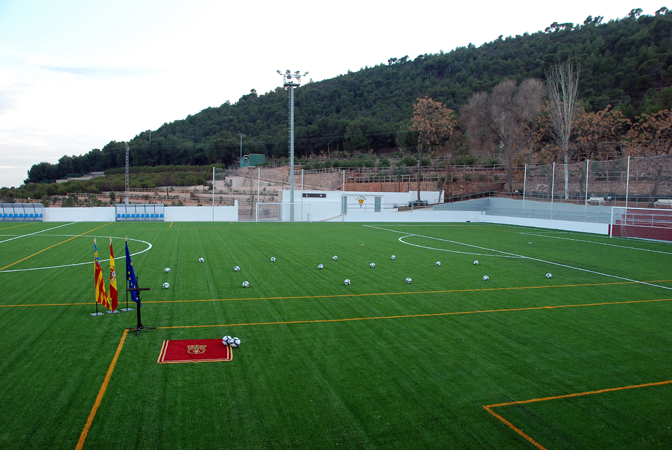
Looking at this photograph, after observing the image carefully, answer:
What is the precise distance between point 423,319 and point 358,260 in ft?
22.2

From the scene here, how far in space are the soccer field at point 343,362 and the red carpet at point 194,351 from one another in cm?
16

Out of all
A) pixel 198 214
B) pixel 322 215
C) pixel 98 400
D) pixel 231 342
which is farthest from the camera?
pixel 322 215

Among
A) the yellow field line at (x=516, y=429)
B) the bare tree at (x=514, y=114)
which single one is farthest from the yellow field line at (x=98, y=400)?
the bare tree at (x=514, y=114)

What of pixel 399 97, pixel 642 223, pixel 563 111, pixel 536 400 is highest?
pixel 399 97

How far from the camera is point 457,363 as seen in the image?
5.87 meters

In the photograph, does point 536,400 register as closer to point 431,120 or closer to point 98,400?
point 98,400

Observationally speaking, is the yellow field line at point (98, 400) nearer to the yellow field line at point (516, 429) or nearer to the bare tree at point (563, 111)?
the yellow field line at point (516, 429)

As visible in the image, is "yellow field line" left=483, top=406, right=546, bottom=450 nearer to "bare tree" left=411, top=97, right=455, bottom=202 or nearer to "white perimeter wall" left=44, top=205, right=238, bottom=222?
"white perimeter wall" left=44, top=205, right=238, bottom=222

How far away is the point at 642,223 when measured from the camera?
917 inches

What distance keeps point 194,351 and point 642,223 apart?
80.5 feet

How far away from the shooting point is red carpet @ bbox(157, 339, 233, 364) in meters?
5.87

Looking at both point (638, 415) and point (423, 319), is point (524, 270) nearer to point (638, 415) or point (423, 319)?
point (423, 319)

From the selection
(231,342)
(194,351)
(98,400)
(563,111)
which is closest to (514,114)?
(563,111)

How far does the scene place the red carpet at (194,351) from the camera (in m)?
5.87
